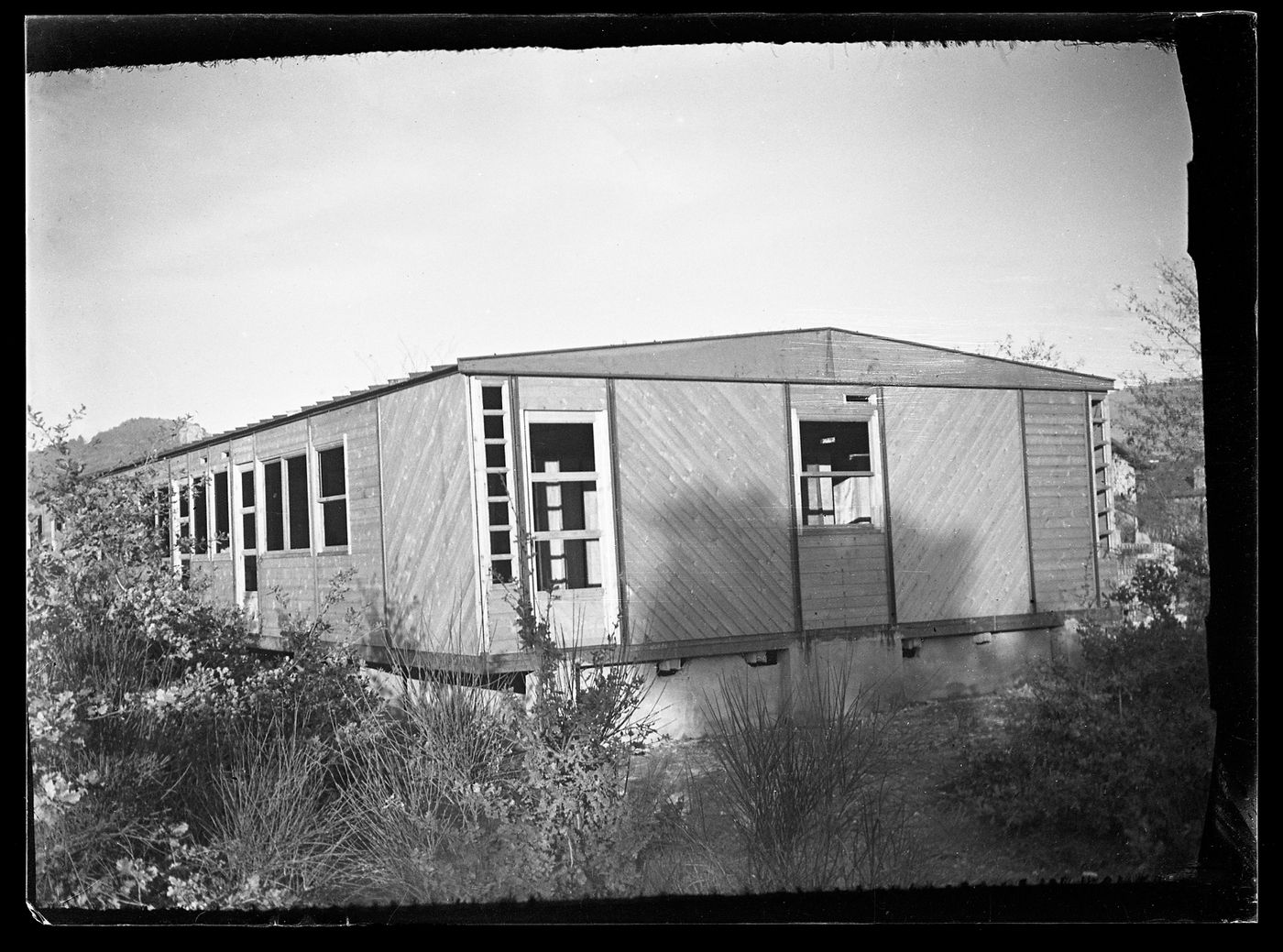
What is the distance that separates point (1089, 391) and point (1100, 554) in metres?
1.58

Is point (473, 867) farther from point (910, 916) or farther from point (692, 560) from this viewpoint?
point (692, 560)

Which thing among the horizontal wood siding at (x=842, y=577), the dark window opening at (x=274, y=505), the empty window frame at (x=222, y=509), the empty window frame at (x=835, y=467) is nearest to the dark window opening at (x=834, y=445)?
the empty window frame at (x=835, y=467)

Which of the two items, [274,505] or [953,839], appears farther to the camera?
[274,505]

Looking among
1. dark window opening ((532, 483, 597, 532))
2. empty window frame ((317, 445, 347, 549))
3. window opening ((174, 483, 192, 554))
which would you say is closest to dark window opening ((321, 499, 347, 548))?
window opening ((174, 483, 192, 554))

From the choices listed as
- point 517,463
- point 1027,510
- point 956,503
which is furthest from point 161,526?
point 1027,510

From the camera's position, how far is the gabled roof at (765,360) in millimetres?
8180

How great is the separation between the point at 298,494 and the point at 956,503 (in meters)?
7.09

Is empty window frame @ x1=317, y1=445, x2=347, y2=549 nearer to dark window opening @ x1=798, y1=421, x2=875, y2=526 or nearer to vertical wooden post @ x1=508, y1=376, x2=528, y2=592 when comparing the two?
vertical wooden post @ x1=508, y1=376, x2=528, y2=592

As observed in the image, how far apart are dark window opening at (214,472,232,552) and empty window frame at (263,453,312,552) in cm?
40

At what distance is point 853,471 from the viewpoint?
941 centimetres

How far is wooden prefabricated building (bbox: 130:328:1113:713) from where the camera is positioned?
8219 mm

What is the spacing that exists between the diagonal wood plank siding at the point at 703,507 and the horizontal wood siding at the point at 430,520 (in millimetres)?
1248

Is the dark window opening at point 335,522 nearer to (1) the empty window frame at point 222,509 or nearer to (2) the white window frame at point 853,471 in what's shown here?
(1) the empty window frame at point 222,509

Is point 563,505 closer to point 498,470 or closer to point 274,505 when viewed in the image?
point 274,505
